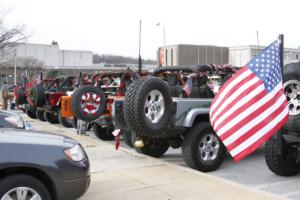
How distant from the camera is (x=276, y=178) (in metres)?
7.34

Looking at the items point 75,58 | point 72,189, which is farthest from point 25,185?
point 75,58

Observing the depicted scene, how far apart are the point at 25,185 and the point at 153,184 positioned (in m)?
2.43

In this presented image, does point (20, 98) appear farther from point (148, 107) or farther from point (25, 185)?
point (25, 185)

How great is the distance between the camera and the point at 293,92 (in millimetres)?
6344

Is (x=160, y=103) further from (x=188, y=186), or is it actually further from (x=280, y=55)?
(x=280, y=55)

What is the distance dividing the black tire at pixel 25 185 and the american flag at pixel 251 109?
203 cm

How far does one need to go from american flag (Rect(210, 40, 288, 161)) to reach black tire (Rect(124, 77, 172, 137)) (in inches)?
78.1

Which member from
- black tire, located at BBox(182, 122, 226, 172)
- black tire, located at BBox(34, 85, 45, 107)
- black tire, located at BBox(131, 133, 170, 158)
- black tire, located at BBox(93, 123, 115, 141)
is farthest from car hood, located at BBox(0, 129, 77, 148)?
black tire, located at BBox(34, 85, 45, 107)

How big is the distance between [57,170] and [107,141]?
23.3ft

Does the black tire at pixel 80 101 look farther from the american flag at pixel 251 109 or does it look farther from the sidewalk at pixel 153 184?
the american flag at pixel 251 109

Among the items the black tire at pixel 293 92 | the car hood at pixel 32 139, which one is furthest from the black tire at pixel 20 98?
the black tire at pixel 293 92

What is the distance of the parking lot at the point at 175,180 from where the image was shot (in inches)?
233

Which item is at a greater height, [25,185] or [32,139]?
[32,139]

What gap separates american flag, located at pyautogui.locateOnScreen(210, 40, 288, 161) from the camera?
5031 millimetres
